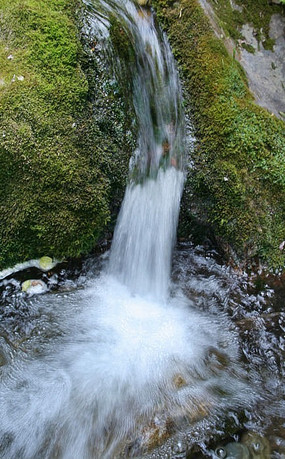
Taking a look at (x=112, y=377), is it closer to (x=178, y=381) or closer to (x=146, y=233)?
(x=178, y=381)

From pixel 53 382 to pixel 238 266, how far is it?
2.60 metres

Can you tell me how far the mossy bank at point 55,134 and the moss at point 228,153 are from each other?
94 centimetres

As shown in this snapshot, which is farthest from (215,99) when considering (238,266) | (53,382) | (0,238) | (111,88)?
(53,382)

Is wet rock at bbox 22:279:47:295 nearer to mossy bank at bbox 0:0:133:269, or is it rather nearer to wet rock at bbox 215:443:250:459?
mossy bank at bbox 0:0:133:269

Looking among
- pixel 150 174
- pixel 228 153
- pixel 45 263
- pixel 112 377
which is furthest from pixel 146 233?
pixel 112 377

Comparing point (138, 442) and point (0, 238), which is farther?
point (0, 238)

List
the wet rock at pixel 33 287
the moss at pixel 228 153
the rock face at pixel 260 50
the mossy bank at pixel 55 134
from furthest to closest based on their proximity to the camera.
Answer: the rock face at pixel 260 50
the moss at pixel 228 153
the wet rock at pixel 33 287
the mossy bank at pixel 55 134

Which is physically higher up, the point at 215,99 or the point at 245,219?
the point at 215,99

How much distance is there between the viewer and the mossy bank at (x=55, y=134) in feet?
13.0

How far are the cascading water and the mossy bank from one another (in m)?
0.37

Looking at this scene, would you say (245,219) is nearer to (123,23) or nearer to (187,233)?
(187,233)

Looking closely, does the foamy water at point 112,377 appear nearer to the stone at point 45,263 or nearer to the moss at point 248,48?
the stone at point 45,263

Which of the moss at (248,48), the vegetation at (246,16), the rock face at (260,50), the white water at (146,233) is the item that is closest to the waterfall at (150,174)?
the white water at (146,233)

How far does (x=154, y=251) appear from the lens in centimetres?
473
